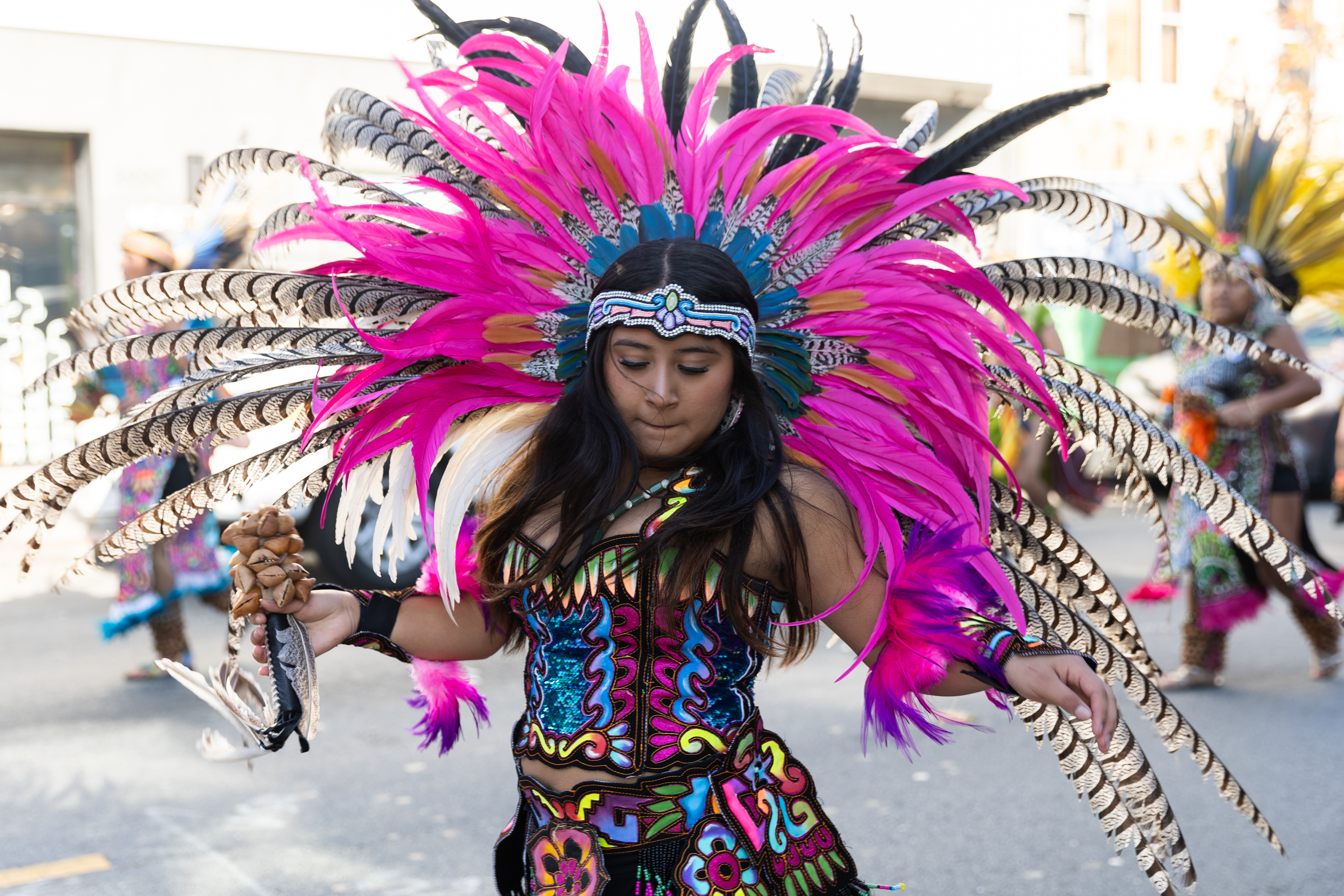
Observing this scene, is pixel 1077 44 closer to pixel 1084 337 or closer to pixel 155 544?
pixel 1084 337

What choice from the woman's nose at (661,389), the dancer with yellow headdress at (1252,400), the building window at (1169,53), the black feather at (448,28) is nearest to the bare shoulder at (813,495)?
the woman's nose at (661,389)

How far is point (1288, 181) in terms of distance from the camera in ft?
20.5

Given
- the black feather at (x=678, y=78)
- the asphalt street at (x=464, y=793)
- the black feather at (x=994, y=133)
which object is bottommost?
the asphalt street at (x=464, y=793)

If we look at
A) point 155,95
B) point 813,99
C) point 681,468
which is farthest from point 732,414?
point 155,95

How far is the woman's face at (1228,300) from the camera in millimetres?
5660

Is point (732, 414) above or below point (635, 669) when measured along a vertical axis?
above

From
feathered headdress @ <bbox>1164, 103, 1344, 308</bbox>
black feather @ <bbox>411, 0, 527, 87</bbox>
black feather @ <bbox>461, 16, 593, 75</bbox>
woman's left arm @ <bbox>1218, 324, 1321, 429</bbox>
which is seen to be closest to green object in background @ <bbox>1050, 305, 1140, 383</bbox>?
feathered headdress @ <bbox>1164, 103, 1344, 308</bbox>

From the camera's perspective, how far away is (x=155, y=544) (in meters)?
5.95

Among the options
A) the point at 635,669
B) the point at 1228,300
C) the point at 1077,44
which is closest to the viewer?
the point at 635,669

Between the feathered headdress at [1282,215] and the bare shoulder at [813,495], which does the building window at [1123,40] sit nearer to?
the feathered headdress at [1282,215]

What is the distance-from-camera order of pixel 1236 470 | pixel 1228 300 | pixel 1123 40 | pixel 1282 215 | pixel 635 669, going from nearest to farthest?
pixel 635 669, pixel 1228 300, pixel 1236 470, pixel 1282 215, pixel 1123 40

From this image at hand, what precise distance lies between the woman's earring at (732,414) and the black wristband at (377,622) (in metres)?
0.65

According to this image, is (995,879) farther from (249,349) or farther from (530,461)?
(249,349)

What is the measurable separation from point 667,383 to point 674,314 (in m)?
0.11
